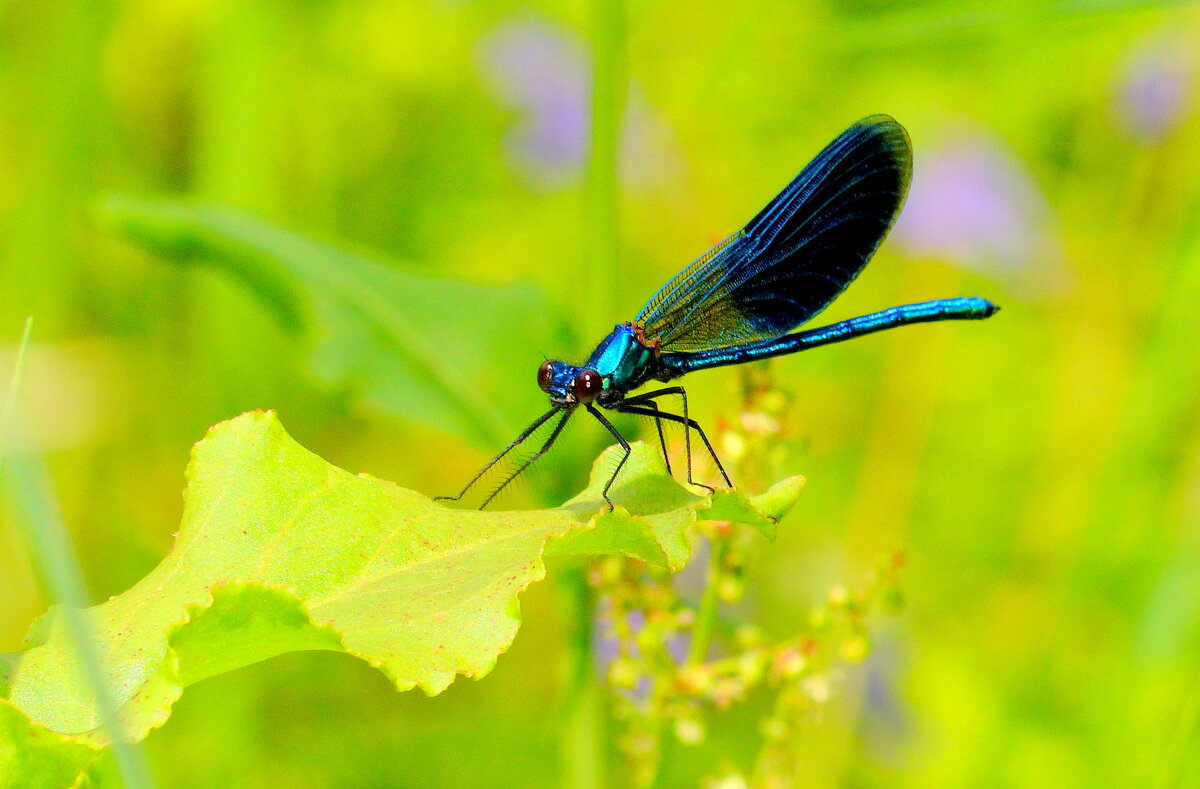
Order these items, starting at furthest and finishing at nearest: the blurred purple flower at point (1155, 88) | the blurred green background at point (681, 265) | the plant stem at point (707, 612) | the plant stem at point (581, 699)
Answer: the blurred purple flower at point (1155, 88) < the blurred green background at point (681, 265) < the plant stem at point (581, 699) < the plant stem at point (707, 612)

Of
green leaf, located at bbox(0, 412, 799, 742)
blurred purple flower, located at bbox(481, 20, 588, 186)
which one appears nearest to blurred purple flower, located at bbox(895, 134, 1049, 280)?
blurred purple flower, located at bbox(481, 20, 588, 186)

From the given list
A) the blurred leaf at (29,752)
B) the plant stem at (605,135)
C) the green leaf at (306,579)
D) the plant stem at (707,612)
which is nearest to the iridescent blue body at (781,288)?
the plant stem at (605,135)

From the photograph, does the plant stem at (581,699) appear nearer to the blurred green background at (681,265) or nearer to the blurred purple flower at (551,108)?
the blurred green background at (681,265)

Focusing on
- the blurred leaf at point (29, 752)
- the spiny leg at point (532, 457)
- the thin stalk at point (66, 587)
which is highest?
the spiny leg at point (532, 457)

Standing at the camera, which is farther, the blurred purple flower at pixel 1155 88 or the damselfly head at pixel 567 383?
the blurred purple flower at pixel 1155 88

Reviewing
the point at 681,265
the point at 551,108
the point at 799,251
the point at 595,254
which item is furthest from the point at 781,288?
the point at 551,108

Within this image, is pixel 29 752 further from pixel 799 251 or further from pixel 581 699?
pixel 799 251

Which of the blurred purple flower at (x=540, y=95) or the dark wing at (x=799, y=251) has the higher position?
the blurred purple flower at (x=540, y=95)

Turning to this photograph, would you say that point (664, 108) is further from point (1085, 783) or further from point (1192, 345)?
point (1085, 783)

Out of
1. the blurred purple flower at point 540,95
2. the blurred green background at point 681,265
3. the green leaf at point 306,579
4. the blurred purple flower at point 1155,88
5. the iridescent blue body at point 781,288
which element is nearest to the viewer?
the green leaf at point 306,579
